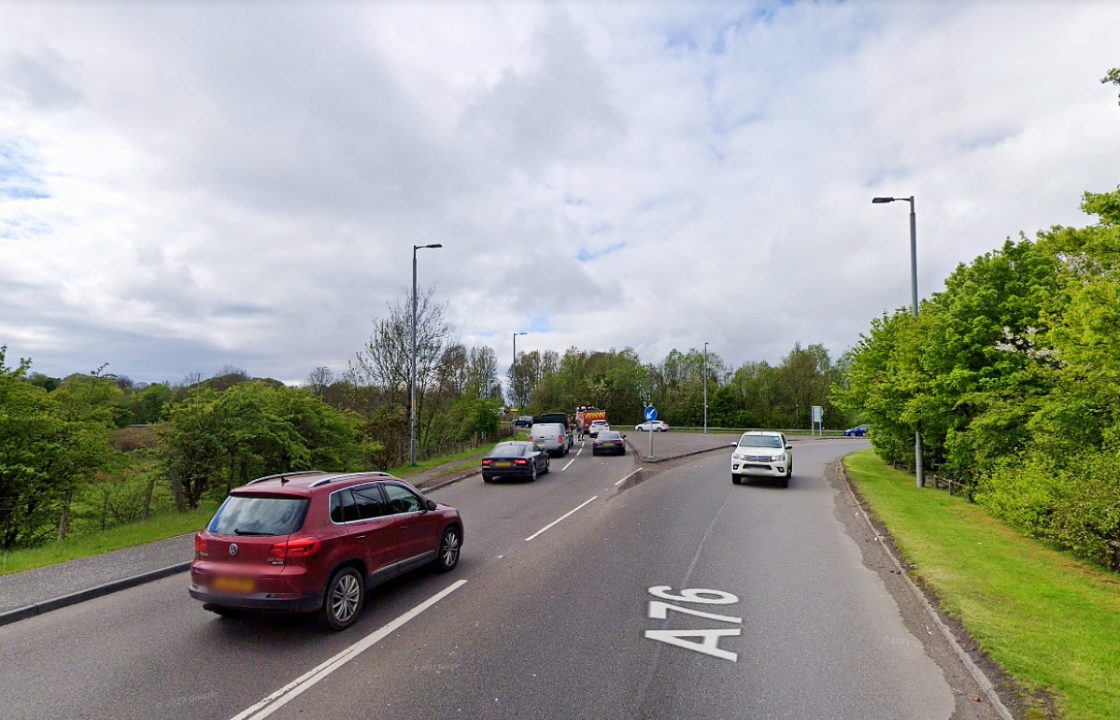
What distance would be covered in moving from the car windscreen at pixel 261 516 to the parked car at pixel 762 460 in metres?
15.2

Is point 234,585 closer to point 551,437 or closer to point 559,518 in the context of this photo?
point 559,518

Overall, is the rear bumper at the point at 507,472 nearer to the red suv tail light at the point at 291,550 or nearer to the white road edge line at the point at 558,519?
the white road edge line at the point at 558,519

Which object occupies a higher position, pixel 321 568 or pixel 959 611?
pixel 321 568

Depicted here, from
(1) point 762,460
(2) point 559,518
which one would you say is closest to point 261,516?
(2) point 559,518

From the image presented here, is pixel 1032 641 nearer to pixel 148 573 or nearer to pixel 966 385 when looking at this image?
pixel 148 573

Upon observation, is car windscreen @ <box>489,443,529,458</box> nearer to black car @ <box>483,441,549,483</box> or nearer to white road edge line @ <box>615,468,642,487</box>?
black car @ <box>483,441,549,483</box>

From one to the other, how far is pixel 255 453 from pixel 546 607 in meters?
12.5

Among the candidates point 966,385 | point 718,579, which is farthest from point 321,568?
point 966,385

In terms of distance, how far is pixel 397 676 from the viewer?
501cm

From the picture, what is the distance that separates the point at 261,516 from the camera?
6.18m

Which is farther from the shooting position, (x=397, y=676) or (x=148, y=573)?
(x=148, y=573)

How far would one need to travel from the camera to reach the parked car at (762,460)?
18.5 metres

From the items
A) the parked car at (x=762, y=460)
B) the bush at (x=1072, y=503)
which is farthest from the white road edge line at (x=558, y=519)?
the bush at (x=1072, y=503)

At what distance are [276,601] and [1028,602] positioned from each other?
8322 millimetres
